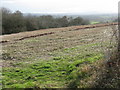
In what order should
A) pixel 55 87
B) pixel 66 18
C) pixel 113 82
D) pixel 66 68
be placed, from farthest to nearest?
pixel 66 18 < pixel 66 68 < pixel 55 87 < pixel 113 82

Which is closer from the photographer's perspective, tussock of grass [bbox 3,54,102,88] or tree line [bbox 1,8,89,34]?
tussock of grass [bbox 3,54,102,88]

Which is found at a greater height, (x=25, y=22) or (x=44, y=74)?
(x=25, y=22)

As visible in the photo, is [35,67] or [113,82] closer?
[113,82]

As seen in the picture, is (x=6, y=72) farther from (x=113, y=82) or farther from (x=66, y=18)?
(x=66, y=18)

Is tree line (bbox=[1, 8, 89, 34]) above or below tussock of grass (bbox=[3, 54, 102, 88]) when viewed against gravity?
above

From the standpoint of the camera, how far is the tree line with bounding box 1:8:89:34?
62.7 meters

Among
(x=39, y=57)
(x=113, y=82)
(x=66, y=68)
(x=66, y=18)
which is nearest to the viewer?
(x=113, y=82)

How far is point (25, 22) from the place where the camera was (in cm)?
6725

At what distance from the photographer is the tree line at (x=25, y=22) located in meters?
62.7

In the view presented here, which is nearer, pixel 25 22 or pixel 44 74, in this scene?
pixel 44 74

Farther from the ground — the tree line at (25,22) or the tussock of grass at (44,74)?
the tree line at (25,22)

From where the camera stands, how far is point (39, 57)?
17.0m

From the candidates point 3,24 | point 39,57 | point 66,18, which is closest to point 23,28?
A: point 3,24

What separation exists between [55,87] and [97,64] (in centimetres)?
288
